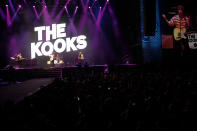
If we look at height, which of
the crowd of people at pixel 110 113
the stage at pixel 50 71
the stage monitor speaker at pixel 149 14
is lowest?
the crowd of people at pixel 110 113

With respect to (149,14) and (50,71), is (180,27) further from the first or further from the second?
(50,71)

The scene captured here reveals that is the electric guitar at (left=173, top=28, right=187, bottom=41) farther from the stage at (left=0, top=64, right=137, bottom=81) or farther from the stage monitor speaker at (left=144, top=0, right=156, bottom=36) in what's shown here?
the stage monitor speaker at (left=144, top=0, right=156, bottom=36)

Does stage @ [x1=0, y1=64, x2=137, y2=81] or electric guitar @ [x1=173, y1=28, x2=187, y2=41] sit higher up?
electric guitar @ [x1=173, y1=28, x2=187, y2=41]

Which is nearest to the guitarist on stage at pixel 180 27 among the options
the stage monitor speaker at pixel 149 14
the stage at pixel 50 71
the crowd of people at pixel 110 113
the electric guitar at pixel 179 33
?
the electric guitar at pixel 179 33

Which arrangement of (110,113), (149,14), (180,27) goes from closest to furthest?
1. (110,113)
2. (149,14)
3. (180,27)

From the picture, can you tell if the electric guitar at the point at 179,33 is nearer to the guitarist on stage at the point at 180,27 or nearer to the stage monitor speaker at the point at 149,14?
the guitarist on stage at the point at 180,27

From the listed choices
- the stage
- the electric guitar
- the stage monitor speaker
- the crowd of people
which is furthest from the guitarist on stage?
the crowd of people

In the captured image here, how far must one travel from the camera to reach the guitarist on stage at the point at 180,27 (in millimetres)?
11484

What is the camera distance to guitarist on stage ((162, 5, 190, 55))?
11484 millimetres

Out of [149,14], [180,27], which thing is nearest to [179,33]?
[180,27]

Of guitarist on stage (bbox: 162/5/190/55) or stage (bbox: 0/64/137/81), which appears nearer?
stage (bbox: 0/64/137/81)

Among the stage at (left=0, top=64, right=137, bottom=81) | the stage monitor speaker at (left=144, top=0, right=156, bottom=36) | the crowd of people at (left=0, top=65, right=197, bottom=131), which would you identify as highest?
the stage monitor speaker at (left=144, top=0, right=156, bottom=36)

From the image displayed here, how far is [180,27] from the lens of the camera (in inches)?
458

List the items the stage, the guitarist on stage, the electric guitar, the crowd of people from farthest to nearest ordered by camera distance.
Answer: the electric guitar → the guitarist on stage → the stage → the crowd of people
